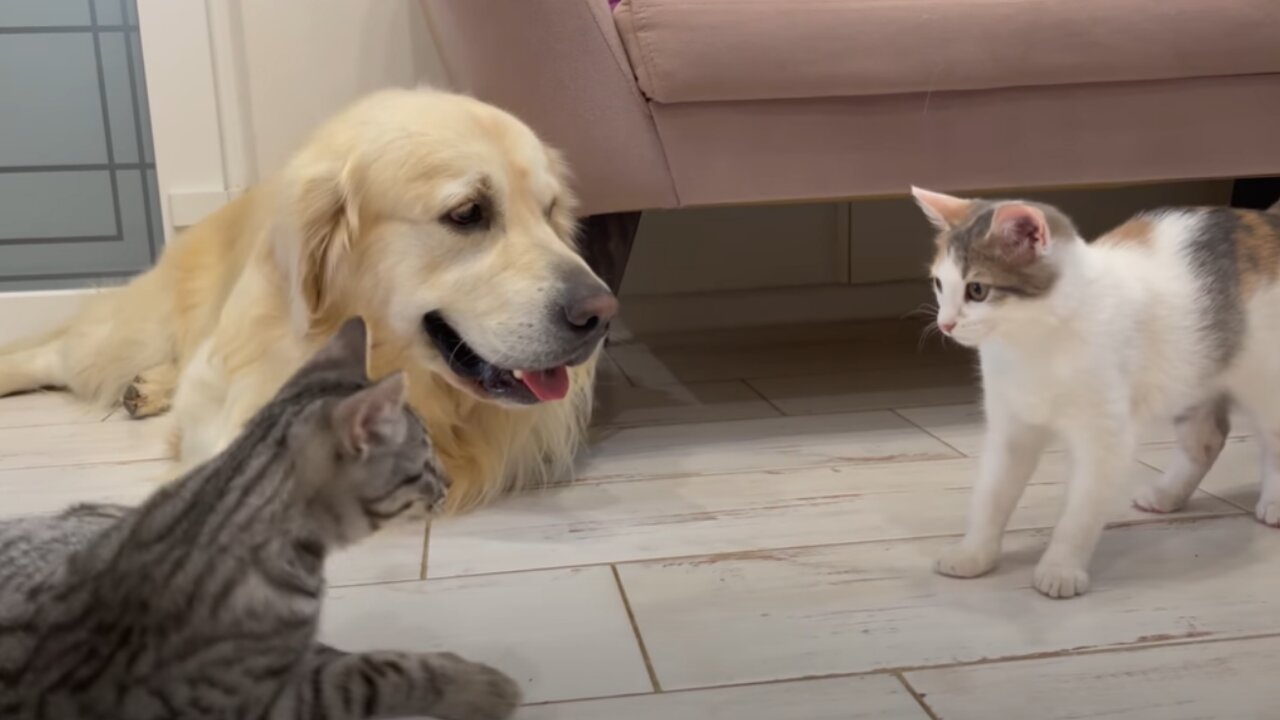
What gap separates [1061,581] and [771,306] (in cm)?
176

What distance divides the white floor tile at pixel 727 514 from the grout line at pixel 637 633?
62 millimetres

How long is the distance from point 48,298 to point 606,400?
1421mm

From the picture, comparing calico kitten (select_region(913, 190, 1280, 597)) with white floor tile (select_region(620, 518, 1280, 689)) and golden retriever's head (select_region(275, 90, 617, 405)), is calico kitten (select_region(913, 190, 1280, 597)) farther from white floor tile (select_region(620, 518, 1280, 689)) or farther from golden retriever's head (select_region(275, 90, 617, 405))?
golden retriever's head (select_region(275, 90, 617, 405))

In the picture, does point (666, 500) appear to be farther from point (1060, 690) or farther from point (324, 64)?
point (324, 64)

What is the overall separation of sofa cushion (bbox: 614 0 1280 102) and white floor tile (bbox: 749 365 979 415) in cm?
65

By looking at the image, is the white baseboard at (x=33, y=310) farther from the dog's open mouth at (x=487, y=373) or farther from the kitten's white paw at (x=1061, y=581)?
the kitten's white paw at (x=1061, y=581)

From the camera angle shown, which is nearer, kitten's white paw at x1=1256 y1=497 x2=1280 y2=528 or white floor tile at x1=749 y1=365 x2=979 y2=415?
kitten's white paw at x1=1256 y1=497 x2=1280 y2=528

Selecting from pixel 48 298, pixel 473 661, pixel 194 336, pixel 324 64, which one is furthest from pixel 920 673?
pixel 48 298

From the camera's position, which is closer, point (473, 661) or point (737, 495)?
point (473, 661)

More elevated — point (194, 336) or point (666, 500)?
point (194, 336)

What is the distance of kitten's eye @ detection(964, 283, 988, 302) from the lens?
110 cm

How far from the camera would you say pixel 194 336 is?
187 centimetres

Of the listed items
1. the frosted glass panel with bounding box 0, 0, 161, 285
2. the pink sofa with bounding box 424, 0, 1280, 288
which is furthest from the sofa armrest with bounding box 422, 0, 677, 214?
the frosted glass panel with bounding box 0, 0, 161, 285

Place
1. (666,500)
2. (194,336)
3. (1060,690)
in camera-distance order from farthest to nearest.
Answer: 1. (194,336)
2. (666,500)
3. (1060,690)
